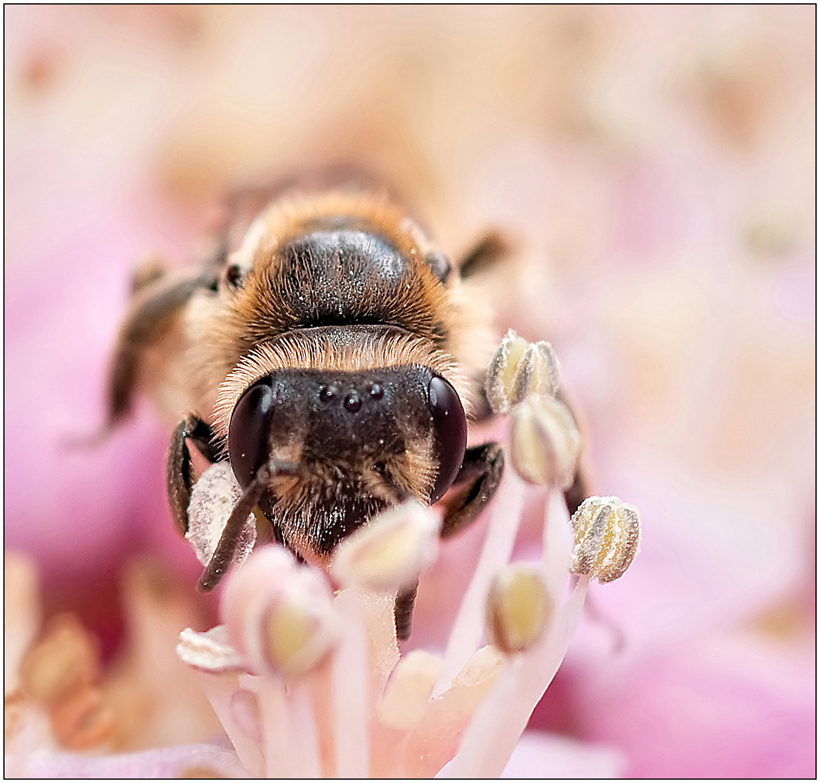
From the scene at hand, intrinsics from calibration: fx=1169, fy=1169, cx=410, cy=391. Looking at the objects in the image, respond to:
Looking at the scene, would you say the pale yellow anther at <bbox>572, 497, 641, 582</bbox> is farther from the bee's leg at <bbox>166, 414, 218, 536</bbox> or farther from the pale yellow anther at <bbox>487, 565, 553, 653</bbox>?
the bee's leg at <bbox>166, 414, 218, 536</bbox>

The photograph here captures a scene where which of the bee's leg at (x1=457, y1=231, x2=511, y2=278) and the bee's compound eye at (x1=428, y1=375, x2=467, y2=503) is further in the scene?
the bee's leg at (x1=457, y1=231, x2=511, y2=278)

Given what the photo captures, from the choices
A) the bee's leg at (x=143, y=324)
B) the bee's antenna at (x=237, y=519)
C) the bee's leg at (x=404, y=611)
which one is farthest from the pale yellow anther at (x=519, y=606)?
the bee's leg at (x=143, y=324)

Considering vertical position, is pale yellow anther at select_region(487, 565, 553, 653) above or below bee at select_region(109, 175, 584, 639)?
below

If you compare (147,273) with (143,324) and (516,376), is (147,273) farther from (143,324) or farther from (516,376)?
(516,376)

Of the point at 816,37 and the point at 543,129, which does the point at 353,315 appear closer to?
the point at 543,129

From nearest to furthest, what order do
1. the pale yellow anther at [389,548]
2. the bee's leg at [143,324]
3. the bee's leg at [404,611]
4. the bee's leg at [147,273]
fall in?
the pale yellow anther at [389,548], the bee's leg at [404,611], the bee's leg at [143,324], the bee's leg at [147,273]

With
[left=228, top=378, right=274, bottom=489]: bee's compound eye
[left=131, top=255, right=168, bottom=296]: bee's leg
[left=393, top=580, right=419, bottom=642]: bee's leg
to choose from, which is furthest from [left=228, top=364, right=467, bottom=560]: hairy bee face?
[left=131, top=255, right=168, bottom=296]: bee's leg

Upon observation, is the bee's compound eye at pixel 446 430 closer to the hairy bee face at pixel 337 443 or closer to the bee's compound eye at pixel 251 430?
the hairy bee face at pixel 337 443

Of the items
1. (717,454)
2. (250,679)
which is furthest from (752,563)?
(250,679)
